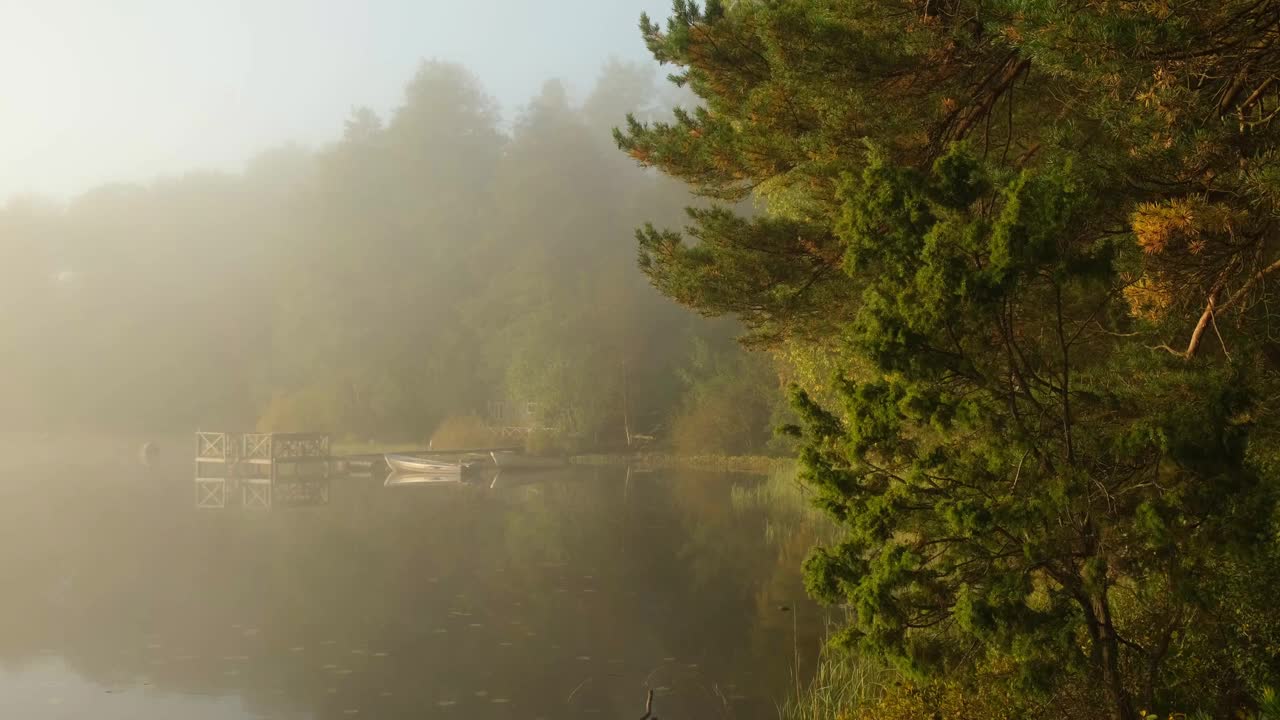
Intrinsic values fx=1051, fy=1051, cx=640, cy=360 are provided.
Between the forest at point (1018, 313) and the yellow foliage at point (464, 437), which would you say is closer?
the forest at point (1018, 313)

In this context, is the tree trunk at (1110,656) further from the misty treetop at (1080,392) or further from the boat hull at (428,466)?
the boat hull at (428,466)

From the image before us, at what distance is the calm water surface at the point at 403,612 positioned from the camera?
925cm

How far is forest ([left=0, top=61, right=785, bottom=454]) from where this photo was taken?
3538 cm

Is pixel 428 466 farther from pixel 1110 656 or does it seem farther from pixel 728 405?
pixel 1110 656

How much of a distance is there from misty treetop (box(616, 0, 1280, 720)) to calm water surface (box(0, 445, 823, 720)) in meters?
3.76

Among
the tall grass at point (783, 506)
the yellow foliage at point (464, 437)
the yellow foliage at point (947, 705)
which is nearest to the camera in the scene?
the yellow foliage at point (947, 705)

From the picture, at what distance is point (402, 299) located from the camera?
45438 mm

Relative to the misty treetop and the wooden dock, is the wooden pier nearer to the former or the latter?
the wooden dock

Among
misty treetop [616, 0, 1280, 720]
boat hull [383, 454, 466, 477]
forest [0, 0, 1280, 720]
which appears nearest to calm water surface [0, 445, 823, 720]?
Result: forest [0, 0, 1280, 720]

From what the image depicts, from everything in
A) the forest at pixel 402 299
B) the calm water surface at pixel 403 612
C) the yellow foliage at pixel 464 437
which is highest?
the forest at pixel 402 299

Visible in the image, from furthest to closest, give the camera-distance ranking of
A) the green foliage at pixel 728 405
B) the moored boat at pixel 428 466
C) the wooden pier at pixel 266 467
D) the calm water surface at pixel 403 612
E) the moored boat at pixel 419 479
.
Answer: the green foliage at pixel 728 405 → the moored boat at pixel 428 466 → the moored boat at pixel 419 479 → the wooden pier at pixel 266 467 → the calm water surface at pixel 403 612

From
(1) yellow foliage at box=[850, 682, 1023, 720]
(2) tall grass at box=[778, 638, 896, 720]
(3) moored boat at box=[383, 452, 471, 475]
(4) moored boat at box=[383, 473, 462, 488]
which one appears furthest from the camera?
(3) moored boat at box=[383, 452, 471, 475]

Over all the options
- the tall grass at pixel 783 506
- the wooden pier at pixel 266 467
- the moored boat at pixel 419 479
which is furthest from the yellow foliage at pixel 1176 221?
the moored boat at pixel 419 479

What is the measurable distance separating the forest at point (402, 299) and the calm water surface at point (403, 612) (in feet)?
43.1
